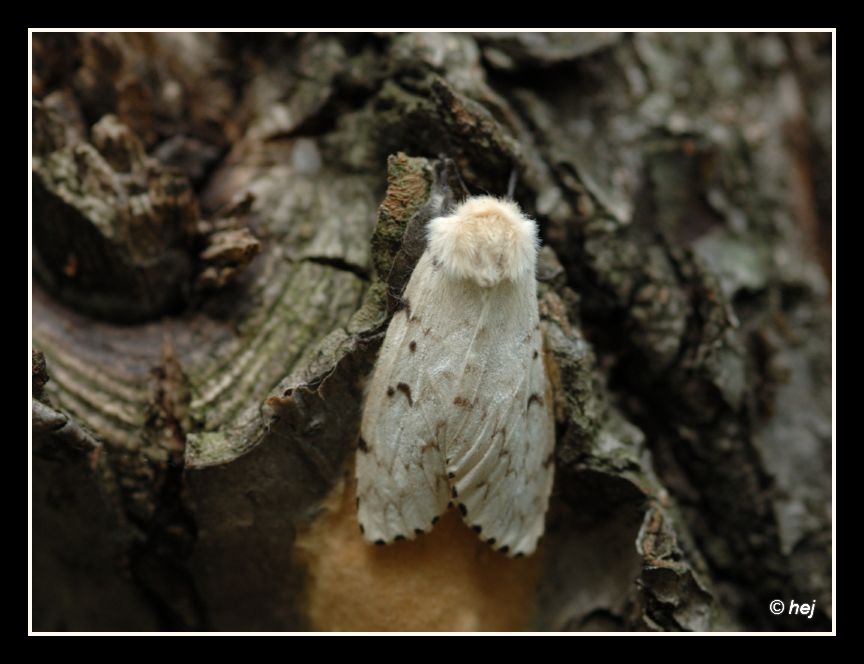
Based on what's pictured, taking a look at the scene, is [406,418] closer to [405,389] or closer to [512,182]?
[405,389]

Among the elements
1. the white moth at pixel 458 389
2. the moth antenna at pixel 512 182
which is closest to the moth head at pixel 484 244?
the white moth at pixel 458 389

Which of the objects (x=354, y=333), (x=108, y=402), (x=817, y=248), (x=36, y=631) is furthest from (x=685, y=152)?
(x=36, y=631)

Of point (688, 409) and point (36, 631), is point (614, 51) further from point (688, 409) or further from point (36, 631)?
point (36, 631)

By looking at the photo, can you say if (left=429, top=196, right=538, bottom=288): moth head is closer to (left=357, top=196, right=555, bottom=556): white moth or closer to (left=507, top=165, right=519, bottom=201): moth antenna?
(left=357, top=196, right=555, bottom=556): white moth

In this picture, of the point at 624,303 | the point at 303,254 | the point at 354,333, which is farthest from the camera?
the point at 624,303

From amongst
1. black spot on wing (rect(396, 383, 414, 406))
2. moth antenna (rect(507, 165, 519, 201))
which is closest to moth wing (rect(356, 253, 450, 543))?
black spot on wing (rect(396, 383, 414, 406))
